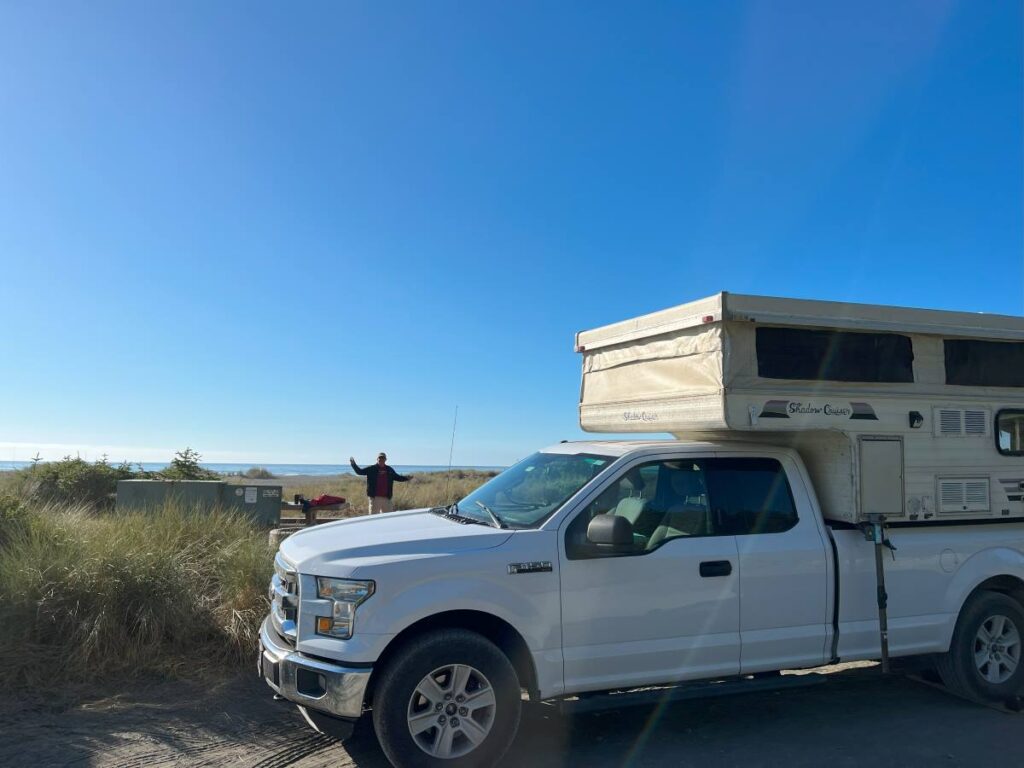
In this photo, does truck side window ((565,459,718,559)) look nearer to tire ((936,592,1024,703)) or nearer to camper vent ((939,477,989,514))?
camper vent ((939,477,989,514))

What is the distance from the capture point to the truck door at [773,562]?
5.19 m

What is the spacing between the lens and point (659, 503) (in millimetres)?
5332

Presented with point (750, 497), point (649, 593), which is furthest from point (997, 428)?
point (649, 593)

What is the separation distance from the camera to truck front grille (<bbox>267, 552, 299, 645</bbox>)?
15.2 ft

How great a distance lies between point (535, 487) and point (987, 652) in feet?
12.3

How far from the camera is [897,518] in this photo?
5836 mm

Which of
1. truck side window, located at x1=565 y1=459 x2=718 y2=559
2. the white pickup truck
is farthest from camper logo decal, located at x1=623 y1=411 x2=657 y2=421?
truck side window, located at x1=565 y1=459 x2=718 y2=559

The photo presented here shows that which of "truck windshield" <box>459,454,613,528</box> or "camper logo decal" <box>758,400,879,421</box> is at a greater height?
"camper logo decal" <box>758,400,879,421</box>

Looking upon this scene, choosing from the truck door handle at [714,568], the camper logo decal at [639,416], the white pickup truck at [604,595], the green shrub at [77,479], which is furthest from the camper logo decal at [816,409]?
the green shrub at [77,479]

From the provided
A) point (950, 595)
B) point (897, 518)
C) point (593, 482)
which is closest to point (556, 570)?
point (593, 482)

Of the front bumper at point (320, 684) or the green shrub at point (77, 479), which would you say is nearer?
the front bumper at point (320, 684)

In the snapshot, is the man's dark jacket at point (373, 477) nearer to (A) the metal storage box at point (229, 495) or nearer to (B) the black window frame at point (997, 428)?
(A) the metal storage box at point (229, 495)

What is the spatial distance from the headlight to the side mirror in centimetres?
131

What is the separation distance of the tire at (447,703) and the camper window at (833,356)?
2709 millimetres
